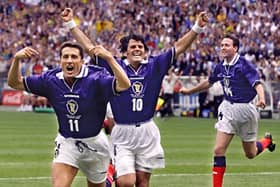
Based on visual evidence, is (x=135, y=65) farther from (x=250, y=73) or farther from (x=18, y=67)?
(x=250, y=73)

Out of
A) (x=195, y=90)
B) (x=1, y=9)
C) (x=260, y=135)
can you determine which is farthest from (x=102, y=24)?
(x=195, y=90)

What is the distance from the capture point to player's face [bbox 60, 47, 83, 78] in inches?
422

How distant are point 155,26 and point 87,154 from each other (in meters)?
33.1

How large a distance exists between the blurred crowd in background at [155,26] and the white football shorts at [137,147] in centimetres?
2437

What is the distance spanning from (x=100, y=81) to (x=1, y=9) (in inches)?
1527

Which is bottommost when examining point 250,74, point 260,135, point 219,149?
point 260,135

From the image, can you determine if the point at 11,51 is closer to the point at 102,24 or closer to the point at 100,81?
the point at 102,24

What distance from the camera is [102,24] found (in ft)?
149

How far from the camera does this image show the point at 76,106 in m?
10.9

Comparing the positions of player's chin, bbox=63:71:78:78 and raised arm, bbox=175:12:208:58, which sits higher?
raised arm, bbox=175:12:208:58

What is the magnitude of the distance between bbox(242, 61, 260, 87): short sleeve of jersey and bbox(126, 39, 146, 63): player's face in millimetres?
3421

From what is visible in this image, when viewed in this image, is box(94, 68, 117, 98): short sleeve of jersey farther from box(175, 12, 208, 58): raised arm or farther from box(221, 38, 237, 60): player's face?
box(221, 38, 237, 60): player's face

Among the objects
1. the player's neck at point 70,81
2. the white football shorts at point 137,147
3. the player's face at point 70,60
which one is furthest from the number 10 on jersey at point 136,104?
the player's face at point 70,60

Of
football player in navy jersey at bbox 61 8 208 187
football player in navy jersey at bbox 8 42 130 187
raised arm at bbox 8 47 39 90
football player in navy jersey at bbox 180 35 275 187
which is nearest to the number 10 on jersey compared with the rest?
football player in navy jersey at bbox 61 8 208 187
